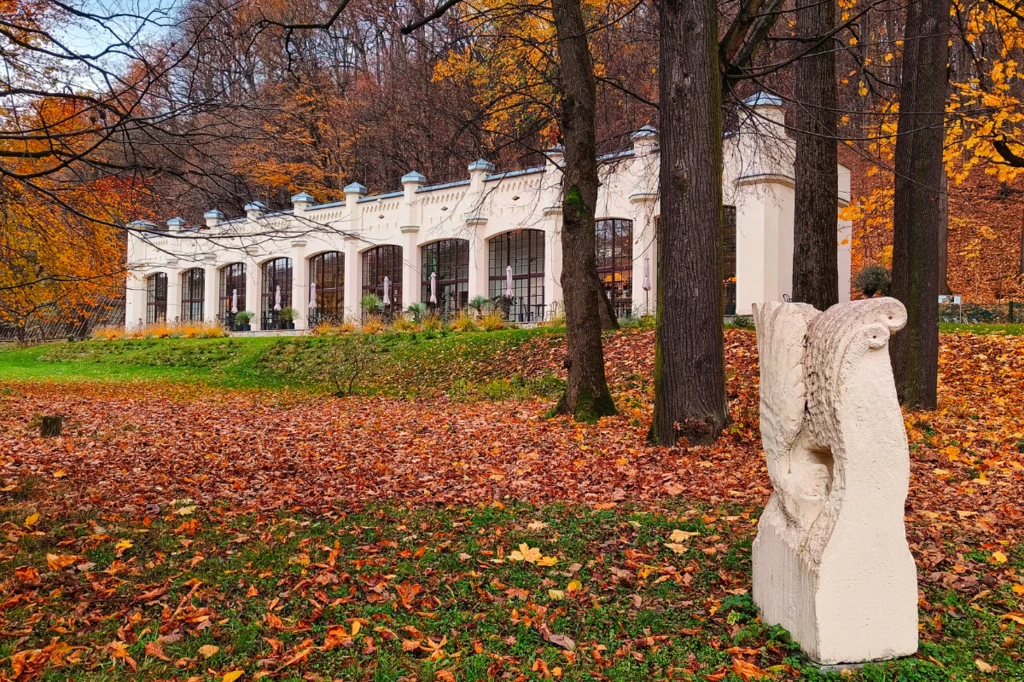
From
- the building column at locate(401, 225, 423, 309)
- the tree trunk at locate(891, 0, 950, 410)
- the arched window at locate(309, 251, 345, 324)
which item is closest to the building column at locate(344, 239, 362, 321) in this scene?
the arched window at locate(309, 251, 345, 324)

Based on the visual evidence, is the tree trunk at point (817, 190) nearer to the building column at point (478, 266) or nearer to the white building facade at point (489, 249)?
the white building facade at point (489, 249)

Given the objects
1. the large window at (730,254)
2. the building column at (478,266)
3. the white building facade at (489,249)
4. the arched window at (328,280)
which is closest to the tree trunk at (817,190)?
the white building facade at (489,249)

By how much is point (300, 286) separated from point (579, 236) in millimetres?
24576

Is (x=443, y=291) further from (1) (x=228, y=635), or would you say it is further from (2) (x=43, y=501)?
(1) (x=228, y=635)

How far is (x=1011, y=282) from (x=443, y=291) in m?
22.6

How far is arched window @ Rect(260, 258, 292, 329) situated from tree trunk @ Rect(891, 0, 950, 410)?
28.4 meters

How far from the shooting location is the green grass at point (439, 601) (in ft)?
11.2

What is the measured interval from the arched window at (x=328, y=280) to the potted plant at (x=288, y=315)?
28.8 inches

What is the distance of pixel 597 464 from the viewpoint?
701cm

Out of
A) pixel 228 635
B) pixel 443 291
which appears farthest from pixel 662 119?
pixel 443 291

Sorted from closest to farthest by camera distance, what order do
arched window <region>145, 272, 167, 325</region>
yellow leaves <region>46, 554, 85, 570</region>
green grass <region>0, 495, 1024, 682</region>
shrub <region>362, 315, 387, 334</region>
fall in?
green grass <region>0, 495, 1024, 682</region> → yellow leaves <region>46, 554, 85, 570</region> → shrub <region>362, 315, 387, 334</region> → arched window <region>145, 272, 167, 325</region>

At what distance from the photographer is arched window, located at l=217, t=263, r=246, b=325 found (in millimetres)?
35188

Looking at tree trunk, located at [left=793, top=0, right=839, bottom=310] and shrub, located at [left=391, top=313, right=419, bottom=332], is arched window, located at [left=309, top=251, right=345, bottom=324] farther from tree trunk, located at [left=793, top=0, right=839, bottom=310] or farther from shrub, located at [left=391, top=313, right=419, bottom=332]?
tree trunk, located at [left=793, top=0, right=839, bottom=310]

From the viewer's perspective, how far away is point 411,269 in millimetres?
28328
